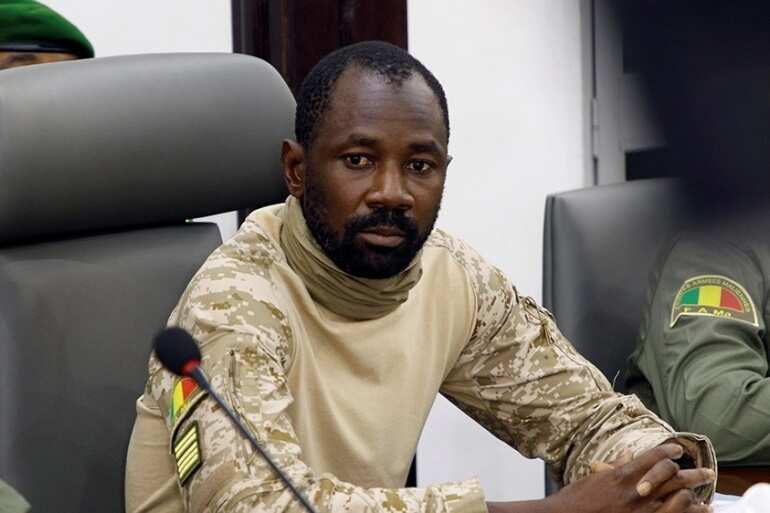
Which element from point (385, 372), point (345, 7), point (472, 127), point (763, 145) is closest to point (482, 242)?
point (472, 127)

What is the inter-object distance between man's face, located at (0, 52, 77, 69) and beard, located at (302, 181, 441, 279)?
21.2 inches

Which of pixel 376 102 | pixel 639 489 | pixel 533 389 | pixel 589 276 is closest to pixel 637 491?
pixel 639 489

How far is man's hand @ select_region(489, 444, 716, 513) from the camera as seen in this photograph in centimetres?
126

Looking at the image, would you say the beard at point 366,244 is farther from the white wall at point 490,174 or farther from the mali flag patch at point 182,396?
the white wall at point 490,174

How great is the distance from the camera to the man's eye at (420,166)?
4.52 feet

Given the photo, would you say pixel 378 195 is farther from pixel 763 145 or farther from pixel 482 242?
pixel 482 242

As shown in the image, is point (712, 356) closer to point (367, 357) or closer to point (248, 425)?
point (367, 357)

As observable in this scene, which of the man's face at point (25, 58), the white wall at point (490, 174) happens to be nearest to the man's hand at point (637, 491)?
the man's face at point (25, 58)

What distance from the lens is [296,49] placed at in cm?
219

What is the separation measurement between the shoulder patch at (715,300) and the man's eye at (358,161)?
0.72 meters

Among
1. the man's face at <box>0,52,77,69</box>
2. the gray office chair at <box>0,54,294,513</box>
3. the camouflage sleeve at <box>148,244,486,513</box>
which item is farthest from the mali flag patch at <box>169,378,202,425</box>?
the man's face at <box>0,52,77,69</box>

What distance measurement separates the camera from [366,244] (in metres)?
1.35

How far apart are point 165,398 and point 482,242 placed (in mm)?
1487

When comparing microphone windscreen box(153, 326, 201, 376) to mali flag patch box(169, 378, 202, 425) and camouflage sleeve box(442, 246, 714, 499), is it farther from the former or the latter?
camouflage sleeve box(442, 246, 714, 499)
